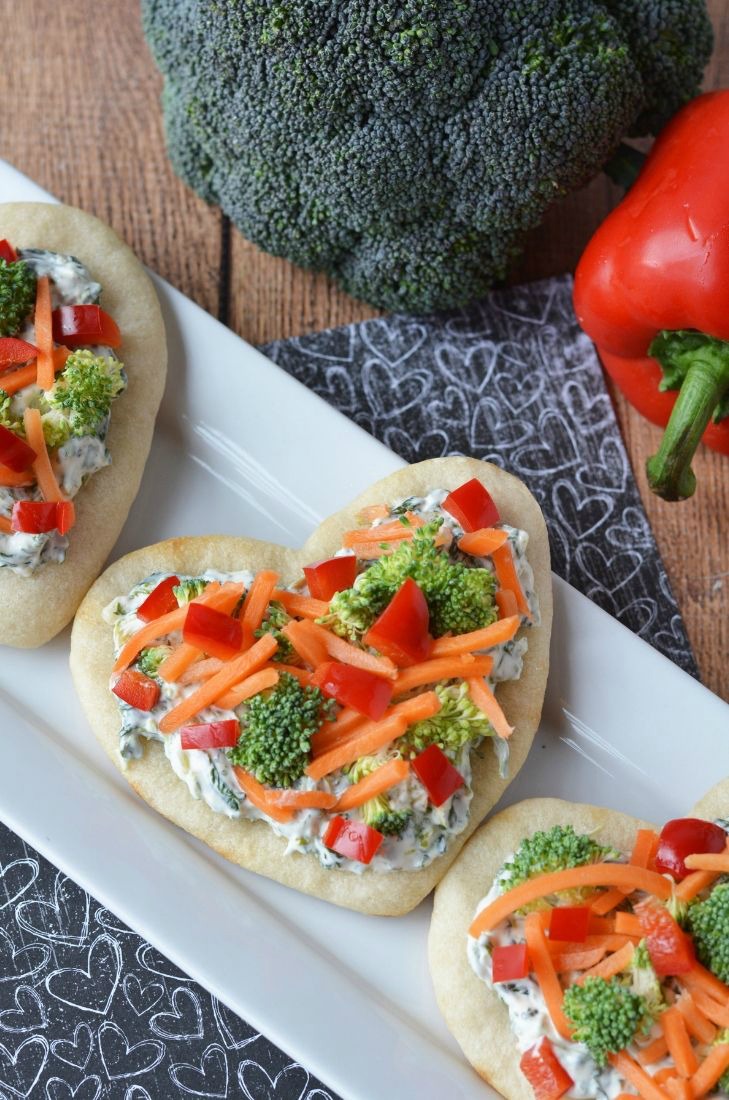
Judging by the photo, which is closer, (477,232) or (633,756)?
(633,756)

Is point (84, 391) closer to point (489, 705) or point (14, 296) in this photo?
point (14, 296)

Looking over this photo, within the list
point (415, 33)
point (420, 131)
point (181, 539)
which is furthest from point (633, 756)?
point (415, 33)

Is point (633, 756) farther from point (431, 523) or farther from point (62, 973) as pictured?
point (62, 973)

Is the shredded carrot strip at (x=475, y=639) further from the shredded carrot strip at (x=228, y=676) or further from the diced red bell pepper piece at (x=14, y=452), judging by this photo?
the diced red bell pepper piece at (x=14, y=452)

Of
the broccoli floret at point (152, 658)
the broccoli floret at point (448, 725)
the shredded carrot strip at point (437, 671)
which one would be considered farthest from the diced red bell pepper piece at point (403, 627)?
the broccoli floret at point (152, 658)

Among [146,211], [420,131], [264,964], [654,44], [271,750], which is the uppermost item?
[654,44]

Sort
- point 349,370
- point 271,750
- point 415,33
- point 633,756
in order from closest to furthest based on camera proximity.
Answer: point 271,750
point 415,33
point 633,756
point 349,370

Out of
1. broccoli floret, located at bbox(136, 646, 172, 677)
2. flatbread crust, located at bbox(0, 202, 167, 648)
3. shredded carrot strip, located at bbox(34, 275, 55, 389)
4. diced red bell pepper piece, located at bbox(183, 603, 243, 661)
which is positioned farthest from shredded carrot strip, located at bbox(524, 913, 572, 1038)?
shredded carrot strip, located at bbox(34, 275, 55, 389)
